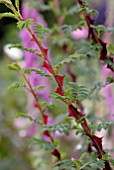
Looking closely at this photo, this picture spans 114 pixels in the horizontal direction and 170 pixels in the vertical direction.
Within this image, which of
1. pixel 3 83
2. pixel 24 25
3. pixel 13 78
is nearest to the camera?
pixel 24 25

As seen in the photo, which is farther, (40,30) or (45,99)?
(45,99)

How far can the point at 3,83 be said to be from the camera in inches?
97.0

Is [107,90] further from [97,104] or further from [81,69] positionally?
[97,104]

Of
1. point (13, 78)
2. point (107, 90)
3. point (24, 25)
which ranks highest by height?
point (13, 78)

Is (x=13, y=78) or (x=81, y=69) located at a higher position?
(x=13, y=78)

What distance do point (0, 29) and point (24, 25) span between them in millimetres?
4186

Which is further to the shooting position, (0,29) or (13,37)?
(0,29)

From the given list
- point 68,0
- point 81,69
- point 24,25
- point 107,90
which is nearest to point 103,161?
point 24,25

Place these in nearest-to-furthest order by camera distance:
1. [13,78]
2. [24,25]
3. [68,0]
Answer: [24,25] → [13,78] → [68,0]

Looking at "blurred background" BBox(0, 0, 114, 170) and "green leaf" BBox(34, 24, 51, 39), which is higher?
"blurred background" BBox(0, 0, 114, 170)

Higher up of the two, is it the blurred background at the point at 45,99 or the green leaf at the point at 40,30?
the blurred background at the point at 45,99

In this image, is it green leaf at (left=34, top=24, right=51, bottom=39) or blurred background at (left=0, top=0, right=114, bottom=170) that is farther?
blurred background at (left=0, top=0, right=114, bottom=170)

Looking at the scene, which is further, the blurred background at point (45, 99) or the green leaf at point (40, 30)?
the blurred background at point (45, 99)

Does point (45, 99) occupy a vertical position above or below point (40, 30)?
above
